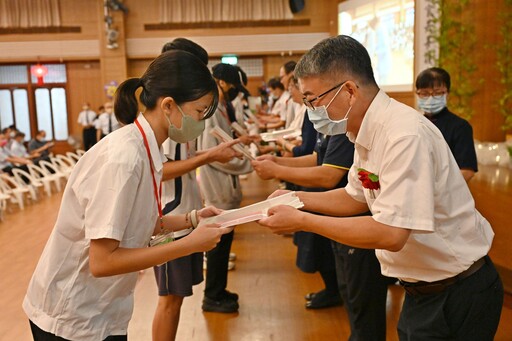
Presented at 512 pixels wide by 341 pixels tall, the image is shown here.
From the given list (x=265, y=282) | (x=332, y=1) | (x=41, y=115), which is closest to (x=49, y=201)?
(x=265, y=282)

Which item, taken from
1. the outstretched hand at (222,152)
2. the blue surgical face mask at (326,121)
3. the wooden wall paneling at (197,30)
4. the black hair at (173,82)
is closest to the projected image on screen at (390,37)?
the wooden wall paneling at (197,30)

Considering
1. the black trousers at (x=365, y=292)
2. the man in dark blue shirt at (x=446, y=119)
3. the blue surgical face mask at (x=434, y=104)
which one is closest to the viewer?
the black trousers at (x=365, y=292)

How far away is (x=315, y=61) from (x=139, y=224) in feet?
2.36

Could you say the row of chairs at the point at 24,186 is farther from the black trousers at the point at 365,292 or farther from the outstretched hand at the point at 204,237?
the outstretched hand at the point at 204,237

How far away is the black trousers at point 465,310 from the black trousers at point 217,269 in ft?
7.24

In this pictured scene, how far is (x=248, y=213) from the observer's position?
71.1 inches

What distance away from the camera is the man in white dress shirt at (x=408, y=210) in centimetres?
147

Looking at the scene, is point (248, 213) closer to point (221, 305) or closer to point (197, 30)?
point (221, 305)

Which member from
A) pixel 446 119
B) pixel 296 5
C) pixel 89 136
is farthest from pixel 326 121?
pixel 296 5

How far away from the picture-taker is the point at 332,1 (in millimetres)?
16250

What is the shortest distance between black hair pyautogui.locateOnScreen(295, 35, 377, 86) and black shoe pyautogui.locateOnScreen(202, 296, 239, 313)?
2.51 meters

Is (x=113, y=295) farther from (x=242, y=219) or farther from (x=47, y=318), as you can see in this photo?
(x=242, y=219)

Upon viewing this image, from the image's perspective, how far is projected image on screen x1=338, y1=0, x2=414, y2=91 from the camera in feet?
29.5

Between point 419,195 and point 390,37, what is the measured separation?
8.80 meters
